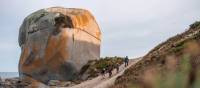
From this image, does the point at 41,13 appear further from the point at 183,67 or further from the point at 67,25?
the point at 183,67

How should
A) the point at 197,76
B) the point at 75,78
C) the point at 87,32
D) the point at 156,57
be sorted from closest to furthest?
the point at 197,76, the point at 156,57, the point at 75,78, the point at 87,32

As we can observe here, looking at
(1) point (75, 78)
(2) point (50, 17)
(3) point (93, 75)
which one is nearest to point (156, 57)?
(3) point (93, 75)

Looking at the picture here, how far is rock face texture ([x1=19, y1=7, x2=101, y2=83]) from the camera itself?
4949cm

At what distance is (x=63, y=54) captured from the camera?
50.0m

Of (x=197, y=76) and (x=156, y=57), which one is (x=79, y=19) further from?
(x=197, y=76)

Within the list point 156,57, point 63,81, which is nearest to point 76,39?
point 63,81

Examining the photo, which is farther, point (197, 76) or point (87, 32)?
point (87, 32)

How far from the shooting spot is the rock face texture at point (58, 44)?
49494mm

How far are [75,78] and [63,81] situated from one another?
3.81 feet

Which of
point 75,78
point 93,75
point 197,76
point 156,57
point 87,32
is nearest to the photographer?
point 197,76

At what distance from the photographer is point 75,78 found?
1935 inches

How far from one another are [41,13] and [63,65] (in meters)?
7.08

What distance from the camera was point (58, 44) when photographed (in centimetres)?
5034

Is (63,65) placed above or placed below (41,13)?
below
